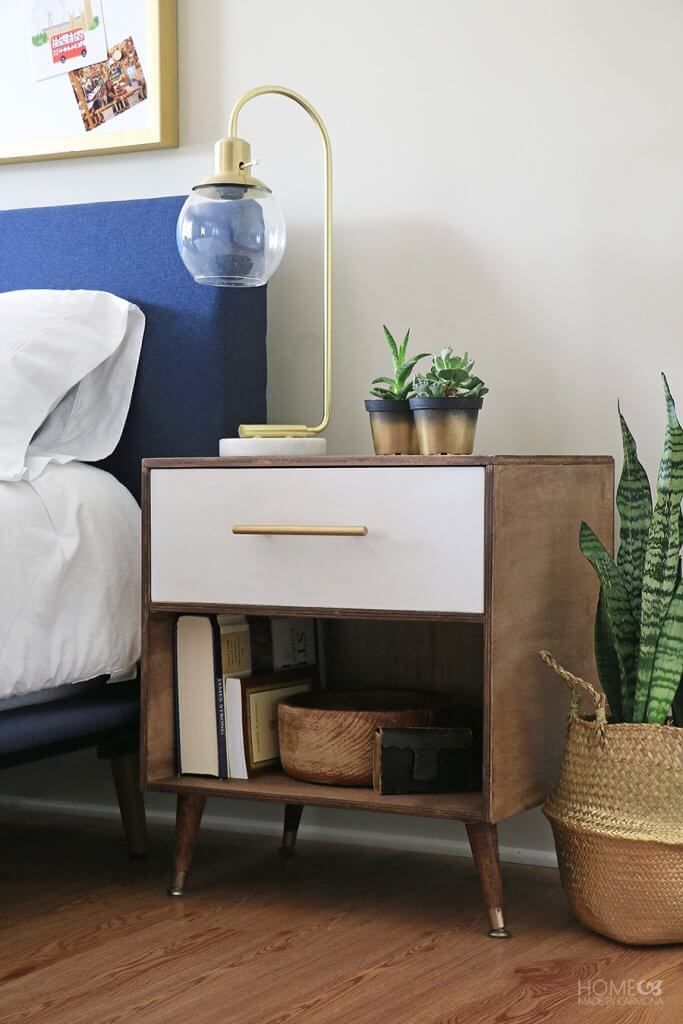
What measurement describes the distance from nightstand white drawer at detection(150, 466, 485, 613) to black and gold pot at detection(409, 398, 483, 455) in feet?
0.43

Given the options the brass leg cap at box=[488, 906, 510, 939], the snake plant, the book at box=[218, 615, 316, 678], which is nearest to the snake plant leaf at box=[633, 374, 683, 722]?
the snake plant

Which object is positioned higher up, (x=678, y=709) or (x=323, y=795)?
(x=678, y=709)

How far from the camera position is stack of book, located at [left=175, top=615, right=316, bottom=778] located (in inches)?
72.8

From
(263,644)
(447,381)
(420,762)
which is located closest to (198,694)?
(263,644)

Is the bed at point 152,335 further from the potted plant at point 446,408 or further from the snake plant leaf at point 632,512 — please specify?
the snake plant leaf at point 632,512

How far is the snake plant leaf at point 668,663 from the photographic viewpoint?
5.35 ft

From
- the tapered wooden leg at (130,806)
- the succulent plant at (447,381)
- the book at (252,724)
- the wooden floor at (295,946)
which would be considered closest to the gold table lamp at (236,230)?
the succulent plant at (447,381)

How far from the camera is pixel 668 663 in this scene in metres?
1.63

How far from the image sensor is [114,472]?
216 cm

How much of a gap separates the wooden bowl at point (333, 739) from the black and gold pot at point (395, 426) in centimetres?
40

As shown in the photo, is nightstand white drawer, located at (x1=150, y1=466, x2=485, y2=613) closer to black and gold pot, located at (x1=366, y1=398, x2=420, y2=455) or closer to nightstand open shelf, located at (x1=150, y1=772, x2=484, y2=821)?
black and gold pot, located at (x1=366, y1=398, x2=420, y2=455)

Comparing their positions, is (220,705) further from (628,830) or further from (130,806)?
(628,830)

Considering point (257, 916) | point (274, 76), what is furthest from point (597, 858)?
point (274, 76)

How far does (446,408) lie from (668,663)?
1.57 feet
